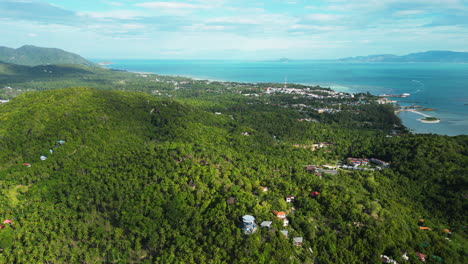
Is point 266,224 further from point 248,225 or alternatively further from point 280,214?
point 280,214

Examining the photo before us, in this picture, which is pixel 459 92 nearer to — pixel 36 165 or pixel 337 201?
pixel 337 201

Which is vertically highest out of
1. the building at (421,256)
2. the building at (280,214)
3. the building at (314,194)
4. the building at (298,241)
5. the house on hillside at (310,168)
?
the house on hillside at (310,168)

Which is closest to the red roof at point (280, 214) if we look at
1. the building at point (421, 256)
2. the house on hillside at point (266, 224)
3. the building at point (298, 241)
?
the house on hillside at point (266, 224)

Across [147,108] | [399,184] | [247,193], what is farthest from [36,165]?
[399,184]

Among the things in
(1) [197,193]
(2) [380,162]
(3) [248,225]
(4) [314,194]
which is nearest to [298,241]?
(3) [248,225]

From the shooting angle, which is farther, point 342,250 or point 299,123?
point 299,123

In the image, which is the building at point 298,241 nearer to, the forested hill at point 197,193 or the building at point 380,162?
the forested hill at point 197,193
